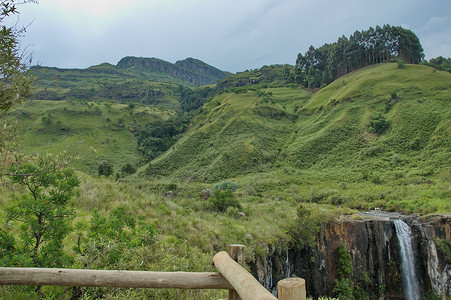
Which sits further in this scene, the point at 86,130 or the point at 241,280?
the point at 86,130

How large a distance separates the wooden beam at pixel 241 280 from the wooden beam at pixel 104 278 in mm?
242

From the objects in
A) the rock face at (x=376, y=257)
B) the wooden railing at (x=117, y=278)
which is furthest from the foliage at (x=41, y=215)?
the rock face at (x=376, y=257)

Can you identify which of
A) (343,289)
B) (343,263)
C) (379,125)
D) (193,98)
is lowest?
(343,289)

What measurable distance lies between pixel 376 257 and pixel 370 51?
76081mm

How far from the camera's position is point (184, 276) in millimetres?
3035

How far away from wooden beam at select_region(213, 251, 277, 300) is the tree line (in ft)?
283

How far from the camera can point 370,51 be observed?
7706cm

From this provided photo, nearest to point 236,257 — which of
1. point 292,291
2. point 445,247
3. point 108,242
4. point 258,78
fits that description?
point 292,291

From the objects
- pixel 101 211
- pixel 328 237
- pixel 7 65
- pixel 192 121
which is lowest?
pixel 328 237

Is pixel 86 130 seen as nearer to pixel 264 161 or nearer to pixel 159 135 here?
pixel 159 135

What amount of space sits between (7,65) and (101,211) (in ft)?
21.1

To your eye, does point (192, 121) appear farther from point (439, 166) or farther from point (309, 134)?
point (439, 166)

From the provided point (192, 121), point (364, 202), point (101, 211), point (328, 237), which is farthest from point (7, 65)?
point (192, 121)

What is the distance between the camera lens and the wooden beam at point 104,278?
2951 mm
